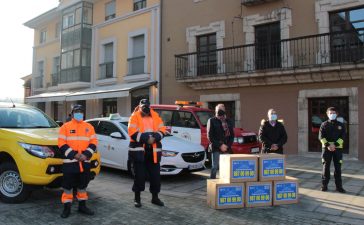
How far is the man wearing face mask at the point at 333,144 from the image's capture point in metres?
7.07

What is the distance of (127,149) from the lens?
27.8 feet

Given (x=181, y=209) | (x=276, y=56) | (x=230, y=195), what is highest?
(x=276, y=56)

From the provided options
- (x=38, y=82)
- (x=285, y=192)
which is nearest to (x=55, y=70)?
(x=38, y=82)

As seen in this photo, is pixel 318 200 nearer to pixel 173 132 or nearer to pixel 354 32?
pixel 173 132

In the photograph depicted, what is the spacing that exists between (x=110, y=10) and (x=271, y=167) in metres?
18.6

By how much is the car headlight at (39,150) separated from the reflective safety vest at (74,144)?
0.55 meters

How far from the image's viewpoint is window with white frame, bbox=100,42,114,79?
848 inches

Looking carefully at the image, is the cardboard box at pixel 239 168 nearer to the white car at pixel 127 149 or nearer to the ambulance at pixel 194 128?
the white car at pixel 127 149

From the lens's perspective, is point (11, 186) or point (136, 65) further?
point (136, 65)

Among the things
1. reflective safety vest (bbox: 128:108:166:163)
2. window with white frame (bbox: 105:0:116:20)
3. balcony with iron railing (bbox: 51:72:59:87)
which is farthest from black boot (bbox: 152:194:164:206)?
balcony with iron railing (bbox: 51:72:59:87)

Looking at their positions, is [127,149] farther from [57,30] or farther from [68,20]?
[57,30]

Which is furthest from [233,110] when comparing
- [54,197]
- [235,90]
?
[54,197]

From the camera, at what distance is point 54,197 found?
256 inches

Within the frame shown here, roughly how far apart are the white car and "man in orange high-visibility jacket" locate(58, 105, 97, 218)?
110 inches
